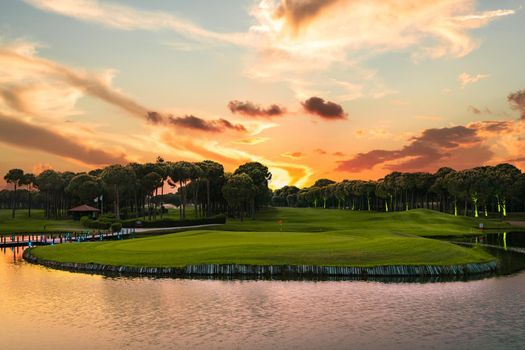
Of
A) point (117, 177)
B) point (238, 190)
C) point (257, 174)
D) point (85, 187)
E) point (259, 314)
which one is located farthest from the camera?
point (257, 174)

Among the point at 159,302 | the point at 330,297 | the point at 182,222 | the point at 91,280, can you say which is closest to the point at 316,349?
the point at 330,297

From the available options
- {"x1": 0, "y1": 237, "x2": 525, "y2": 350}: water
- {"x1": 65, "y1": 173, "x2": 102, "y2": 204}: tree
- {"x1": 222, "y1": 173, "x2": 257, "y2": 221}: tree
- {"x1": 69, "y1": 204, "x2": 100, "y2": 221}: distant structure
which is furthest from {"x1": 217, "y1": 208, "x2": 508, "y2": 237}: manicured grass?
{"x1": 0, "y1": 237, "x2": 525, "y2": 350}: water

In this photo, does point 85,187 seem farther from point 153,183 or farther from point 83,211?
point 153,183

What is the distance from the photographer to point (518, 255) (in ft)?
241

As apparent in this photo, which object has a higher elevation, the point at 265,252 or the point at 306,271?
the point at 265,252

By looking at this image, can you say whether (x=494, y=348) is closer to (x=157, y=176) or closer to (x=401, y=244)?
(x=401, y=244)

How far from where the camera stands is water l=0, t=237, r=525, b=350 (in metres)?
28.7

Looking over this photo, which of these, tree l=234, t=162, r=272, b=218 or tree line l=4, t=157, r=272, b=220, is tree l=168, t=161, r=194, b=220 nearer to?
tree line l=4, t=157, r=272, b=220

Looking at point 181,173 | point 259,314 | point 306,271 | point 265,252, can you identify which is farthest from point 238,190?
point 259,314

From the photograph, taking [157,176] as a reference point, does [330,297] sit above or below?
below

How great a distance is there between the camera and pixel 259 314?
34969 mm

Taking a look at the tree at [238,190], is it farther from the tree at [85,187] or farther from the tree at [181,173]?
the tree at [85,187]

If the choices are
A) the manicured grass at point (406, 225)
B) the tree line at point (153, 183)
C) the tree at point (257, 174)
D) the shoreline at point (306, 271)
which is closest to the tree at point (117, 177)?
the tree line at point (153, 183)

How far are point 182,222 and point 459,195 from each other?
343ft
